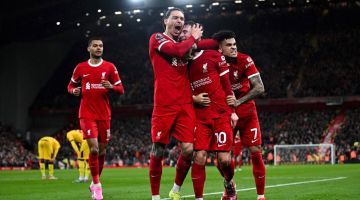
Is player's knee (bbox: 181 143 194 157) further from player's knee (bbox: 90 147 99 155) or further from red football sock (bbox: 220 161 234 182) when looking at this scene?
Result: player's knee (bbox: 90 147 99 155)

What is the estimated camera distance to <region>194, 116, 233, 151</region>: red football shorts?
27.9 feet

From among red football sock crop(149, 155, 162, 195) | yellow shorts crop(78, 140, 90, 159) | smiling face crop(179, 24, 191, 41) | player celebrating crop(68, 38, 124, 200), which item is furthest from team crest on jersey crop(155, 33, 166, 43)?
yellow shorts crop(78, 140, 90, 159)

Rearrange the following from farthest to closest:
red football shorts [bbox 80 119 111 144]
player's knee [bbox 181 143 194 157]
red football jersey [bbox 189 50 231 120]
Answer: red football shorts [bbox 80 119 111 144]
red football jersey [bbox 189 50 231 120]
player's knee [bbox 181 143 194 157]

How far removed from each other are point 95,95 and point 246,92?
2.90 m

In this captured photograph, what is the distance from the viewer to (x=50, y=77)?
53156 mm

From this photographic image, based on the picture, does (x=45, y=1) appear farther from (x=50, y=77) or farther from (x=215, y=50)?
(x=215, y=50)

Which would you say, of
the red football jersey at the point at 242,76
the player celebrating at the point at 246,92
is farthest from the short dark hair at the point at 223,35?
the red football jersey at the point at 242,76

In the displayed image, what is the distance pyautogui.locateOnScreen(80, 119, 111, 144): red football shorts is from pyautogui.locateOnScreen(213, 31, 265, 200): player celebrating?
8.70 ft

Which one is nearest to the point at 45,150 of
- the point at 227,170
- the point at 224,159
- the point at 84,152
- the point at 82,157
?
the point at 84,152

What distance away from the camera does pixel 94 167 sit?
10.7 metres

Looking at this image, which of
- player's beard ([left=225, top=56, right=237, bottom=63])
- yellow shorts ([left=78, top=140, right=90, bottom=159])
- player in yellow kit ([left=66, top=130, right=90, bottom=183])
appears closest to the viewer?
player's beard ([left=225, top=56, right=237, bottom=63])

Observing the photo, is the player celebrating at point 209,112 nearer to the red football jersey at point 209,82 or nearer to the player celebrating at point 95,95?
the red football jersey at point 209,82

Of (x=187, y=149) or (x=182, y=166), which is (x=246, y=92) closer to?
(x=182, y=166)

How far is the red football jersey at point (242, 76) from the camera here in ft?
30.9
